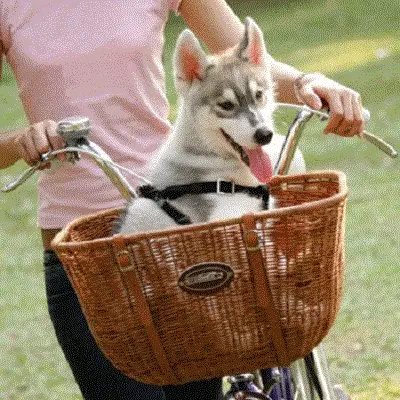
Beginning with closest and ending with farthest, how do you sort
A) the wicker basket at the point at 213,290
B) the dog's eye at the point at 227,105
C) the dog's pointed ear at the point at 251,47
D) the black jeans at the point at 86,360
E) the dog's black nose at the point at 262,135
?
the wicker basket at the point at 213,290
the dog's black nose at the point at 262,135
the dog's eye at the point at 227,105
the dog's pointed ear at the point at 251,47
the black jeans at the point at 86,360

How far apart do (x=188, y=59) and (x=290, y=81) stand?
48 centimetres

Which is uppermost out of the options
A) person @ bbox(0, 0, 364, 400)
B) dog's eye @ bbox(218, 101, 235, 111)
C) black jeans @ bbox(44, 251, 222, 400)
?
dog's eye @ bbox(218, 101, 235, 111)

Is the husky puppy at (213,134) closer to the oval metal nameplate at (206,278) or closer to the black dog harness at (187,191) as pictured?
the black dog harness at (187,191)

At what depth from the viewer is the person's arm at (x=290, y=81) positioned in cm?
401

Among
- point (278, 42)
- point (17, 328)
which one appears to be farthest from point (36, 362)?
point (278, 42)

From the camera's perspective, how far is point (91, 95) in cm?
452

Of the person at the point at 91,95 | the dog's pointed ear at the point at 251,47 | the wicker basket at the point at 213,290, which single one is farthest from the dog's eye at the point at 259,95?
the wicker basket at the point at 213,290

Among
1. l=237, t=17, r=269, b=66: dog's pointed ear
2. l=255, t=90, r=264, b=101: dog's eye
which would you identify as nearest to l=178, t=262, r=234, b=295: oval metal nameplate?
l=255, t=90, r=264, b=101: dog's eye

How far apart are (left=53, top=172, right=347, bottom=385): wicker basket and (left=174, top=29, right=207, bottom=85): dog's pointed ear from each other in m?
0.75

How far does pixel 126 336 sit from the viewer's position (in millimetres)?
3488

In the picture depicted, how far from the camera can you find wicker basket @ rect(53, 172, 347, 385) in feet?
11.1

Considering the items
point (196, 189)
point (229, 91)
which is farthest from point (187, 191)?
point (229, 91)

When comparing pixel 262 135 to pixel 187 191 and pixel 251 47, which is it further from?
pixel 251 47

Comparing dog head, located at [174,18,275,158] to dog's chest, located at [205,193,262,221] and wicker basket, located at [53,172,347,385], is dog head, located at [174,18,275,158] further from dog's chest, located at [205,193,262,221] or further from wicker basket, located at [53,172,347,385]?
wicker basket, located at [53,172,347,385]
